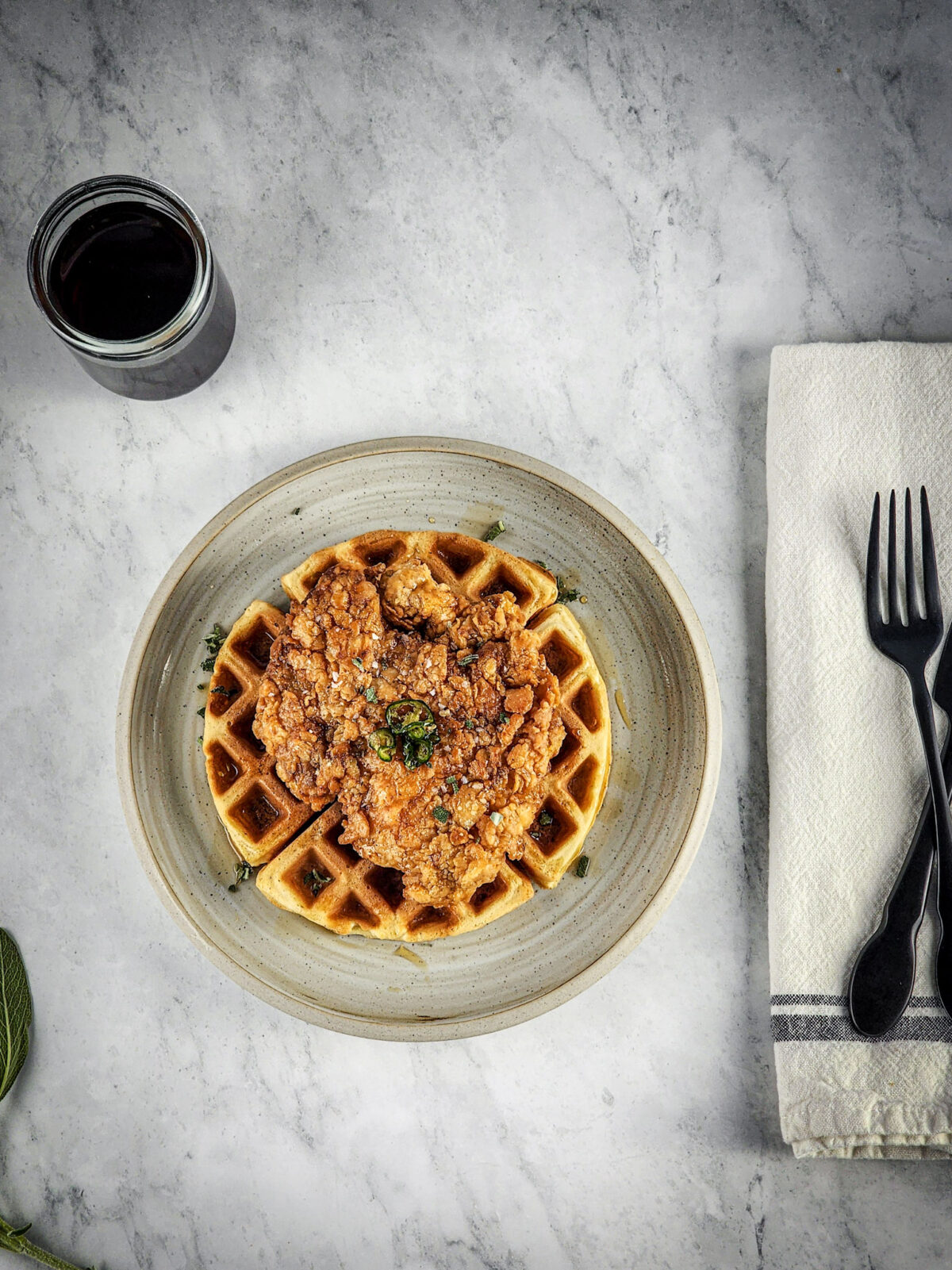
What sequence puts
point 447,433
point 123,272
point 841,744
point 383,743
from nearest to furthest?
1. point 383,743
2. point 123,272
3. point 841,744
4. point 447,433

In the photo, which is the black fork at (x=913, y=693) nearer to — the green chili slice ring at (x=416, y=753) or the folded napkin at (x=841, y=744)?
the folded napkin at (x=841, y=744)

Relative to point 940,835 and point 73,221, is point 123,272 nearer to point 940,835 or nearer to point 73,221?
point 73,221

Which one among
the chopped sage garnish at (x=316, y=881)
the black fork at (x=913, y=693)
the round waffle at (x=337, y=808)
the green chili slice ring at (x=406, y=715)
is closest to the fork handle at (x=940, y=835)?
the black fork at (x=913, y=693)

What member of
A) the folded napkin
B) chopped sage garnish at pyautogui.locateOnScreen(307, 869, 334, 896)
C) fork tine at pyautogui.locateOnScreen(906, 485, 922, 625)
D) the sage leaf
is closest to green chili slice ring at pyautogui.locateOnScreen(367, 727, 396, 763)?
chopped sage garnish at pyautogui.locateOnScreen(307, 869, 334, 896)

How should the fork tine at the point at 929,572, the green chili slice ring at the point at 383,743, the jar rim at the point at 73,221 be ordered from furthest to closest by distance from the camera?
the fork tine at the point at 929,572, the jar rim at the point at 73,221, the green chili slice ring at the point at 383,743

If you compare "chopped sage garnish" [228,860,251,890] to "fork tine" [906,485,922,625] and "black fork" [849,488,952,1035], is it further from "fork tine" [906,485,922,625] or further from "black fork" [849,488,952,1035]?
"fork tine" [906,485,922,625]

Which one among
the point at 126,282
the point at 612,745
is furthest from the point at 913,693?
the point at 126,282

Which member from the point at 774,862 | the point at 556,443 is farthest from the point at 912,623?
the point at 556,443
